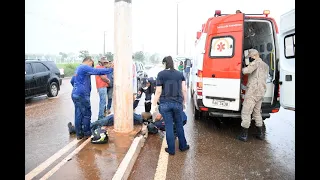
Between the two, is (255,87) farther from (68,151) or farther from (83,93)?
(68,151)

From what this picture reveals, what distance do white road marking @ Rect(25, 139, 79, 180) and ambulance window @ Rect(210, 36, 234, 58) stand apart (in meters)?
3.27

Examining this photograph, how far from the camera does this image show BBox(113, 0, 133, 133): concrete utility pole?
4.46 meters

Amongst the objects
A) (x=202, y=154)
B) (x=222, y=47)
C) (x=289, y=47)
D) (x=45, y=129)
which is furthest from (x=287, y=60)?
(x=45, y=129)

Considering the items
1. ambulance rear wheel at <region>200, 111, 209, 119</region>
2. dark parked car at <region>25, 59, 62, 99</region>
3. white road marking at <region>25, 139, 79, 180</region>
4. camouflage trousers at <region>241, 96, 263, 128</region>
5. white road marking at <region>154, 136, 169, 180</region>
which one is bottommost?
white road marking at <region>154, 136, 169, 180</region>

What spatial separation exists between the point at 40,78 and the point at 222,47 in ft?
23.9

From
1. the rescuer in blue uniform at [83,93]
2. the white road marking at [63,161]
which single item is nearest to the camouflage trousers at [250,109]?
the rescuer in blue uniform at [83,93]

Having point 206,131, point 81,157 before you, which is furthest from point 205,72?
point 81,157

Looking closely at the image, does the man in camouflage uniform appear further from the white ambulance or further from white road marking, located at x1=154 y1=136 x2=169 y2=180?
white road marking, located at x1=154 y1=136 x2=169 y2=180

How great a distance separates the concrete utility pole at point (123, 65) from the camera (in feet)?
14.6

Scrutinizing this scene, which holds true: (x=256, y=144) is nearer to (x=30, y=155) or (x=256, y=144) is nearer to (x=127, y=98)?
(x=127, y=98)

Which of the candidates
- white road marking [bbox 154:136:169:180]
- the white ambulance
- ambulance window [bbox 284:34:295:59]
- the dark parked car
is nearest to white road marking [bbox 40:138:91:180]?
white road marking [bbox 154:136:169:180]

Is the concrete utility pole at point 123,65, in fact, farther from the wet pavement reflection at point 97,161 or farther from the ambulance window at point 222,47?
the ambulance window at point 222,47

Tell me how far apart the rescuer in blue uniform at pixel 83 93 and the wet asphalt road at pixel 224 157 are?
50.4 inches
